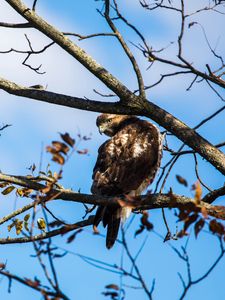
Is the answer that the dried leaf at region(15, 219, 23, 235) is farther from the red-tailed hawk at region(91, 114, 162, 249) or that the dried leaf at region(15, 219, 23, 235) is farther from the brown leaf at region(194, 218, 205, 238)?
the brown leaf at region(194, 218, 205, 238)

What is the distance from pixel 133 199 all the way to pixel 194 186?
45cm

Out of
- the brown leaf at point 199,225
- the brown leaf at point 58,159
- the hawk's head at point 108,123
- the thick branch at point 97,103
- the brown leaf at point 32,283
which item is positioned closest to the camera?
the brown leaf at point 32,283

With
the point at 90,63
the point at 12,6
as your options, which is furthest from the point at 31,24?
the point at 90,63

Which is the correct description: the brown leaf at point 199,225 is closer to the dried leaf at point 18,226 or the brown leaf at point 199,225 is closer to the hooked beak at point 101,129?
the dried leaf at point 18,226

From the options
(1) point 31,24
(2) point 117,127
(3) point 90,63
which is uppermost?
(2) point 117,127

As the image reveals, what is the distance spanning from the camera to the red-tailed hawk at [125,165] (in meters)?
7.38

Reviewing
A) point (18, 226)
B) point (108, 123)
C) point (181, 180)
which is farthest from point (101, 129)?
point (181, 180)

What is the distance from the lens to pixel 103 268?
388 centimetres

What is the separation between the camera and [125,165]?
772 cm

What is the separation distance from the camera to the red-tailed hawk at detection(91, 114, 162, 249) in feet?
24.2

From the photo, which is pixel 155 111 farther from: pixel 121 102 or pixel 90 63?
pixel 90 63

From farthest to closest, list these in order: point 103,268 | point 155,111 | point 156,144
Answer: point 156,144 → point 155,111 → point 103,268

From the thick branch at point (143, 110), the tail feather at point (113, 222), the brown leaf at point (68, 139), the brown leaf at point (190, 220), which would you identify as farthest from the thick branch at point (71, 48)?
the brown leaf at point (190, 220)

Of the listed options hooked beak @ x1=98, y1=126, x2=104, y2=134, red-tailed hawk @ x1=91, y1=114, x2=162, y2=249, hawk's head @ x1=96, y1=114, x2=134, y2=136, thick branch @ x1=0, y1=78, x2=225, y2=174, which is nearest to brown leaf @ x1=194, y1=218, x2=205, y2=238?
thick branch @ x1=0, y1=78, x2=225, y2=174
